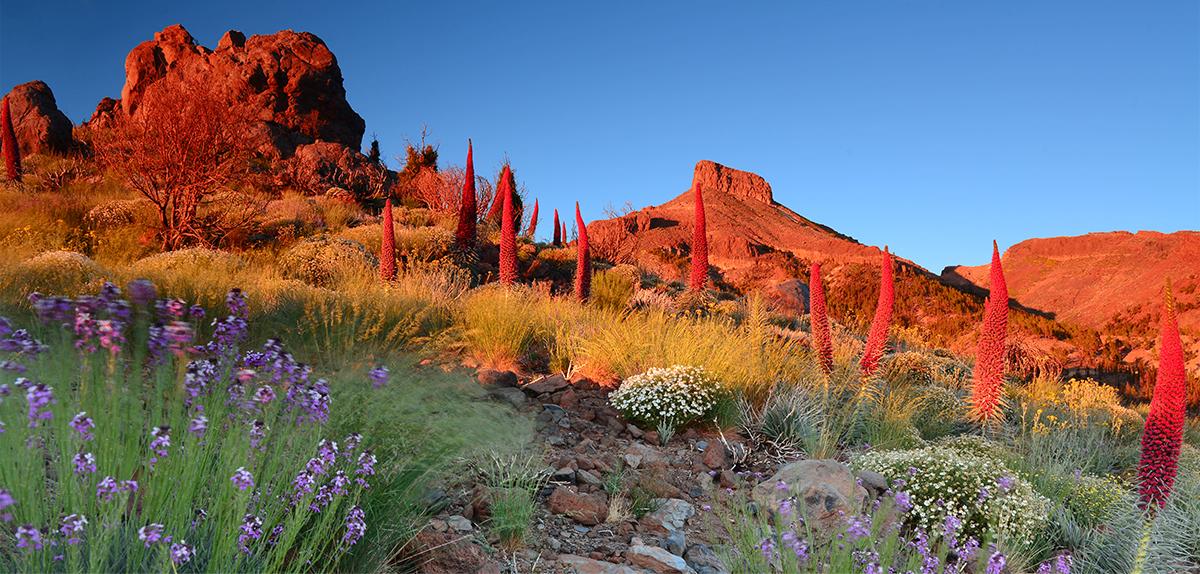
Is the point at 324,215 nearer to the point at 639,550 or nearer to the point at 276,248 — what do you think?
the point at 276,248

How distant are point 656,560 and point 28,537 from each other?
8.69 feet

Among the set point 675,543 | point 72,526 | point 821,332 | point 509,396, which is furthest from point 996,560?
point 821,332

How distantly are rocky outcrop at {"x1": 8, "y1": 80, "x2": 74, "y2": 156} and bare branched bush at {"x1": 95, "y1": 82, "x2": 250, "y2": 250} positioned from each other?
18631mm

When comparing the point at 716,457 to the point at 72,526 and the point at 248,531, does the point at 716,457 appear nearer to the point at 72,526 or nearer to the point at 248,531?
the point at 248,531

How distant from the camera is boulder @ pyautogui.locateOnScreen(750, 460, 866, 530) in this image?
419 centimetres

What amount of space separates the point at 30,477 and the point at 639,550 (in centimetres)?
262

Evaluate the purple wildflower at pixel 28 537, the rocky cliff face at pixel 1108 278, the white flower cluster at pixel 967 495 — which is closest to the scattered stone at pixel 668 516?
the white flower cluster at pixel 967 495

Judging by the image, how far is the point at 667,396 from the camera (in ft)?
20.4

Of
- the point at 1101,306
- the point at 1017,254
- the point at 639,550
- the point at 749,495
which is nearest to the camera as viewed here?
the point at 639,550

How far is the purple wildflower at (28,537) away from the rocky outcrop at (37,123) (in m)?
35.8

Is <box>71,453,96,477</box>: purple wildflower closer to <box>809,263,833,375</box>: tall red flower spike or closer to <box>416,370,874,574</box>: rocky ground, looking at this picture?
<box>416,370,874,574</box>: rocky ground

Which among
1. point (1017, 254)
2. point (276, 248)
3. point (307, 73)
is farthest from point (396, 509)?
point (1017, 254)

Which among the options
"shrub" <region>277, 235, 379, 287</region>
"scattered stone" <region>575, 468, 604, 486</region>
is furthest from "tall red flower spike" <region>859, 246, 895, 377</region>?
"shrub" <region>277, 235, 379, 287</region>

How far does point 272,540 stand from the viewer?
97.2 inches
